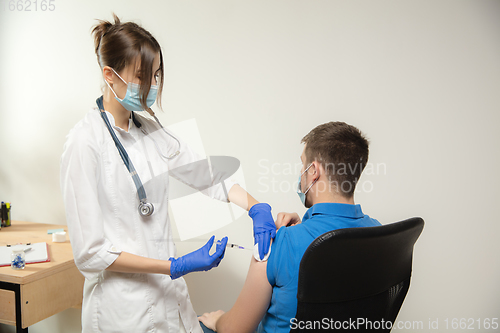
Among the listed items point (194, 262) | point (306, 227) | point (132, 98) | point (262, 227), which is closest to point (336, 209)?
point (306, 227)

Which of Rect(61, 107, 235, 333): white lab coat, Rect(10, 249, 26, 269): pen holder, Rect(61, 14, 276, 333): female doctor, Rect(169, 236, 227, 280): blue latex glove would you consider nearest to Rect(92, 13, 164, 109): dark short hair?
Rect(61, 14, 276, 333): female doctor

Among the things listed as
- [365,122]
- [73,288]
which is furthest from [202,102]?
[73,288]

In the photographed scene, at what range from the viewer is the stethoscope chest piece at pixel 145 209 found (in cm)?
117

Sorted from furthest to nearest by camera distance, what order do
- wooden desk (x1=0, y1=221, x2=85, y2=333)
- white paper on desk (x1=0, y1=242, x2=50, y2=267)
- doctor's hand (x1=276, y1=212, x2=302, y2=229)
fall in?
white paper on desk (x1=0, y1=242, x2=50, y2=267) < wooden desk (x1=0, y1=221, x2=85, y2=333) < doctor's hand (x1=276, y1=212, x2=302, y2=229)

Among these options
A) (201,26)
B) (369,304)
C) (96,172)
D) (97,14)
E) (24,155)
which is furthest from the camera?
(24,155)

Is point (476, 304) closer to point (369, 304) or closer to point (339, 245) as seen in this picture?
point (369, 304)

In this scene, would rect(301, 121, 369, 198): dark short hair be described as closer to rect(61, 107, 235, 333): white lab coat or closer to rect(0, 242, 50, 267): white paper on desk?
rect(61, 107, 235, 333): white lab coat

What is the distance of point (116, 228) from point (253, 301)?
500 mm

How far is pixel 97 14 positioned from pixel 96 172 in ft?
5.34

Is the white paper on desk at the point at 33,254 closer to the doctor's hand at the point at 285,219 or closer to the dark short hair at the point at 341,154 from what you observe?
the doctor's hand at the point at 285,219

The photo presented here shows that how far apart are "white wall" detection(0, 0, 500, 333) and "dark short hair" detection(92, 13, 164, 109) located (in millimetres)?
861

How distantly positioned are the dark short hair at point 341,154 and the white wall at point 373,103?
75 centimetres

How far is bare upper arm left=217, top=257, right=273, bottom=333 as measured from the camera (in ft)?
3.36

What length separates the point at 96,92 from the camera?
232 cm
